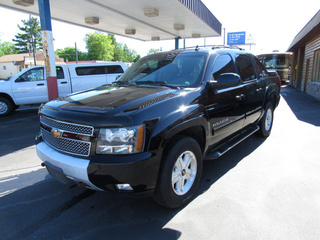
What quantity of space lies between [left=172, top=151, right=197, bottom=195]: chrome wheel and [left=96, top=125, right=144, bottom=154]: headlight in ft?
2.06

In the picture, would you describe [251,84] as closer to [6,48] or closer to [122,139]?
[122,139]

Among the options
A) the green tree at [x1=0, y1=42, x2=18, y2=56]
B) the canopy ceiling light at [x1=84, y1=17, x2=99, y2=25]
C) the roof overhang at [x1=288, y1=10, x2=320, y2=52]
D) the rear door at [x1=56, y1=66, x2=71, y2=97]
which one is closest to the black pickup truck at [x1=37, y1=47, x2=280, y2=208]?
the rear door at [x1=56, y1=66, x2=71, y2=97]

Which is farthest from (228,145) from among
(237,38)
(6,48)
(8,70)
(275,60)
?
(6,48)

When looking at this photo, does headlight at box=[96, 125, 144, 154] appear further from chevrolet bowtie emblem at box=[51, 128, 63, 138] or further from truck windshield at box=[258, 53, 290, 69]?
truck windshield at box=[258, 53, 290, 69]

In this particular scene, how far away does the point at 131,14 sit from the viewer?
38.7 ft

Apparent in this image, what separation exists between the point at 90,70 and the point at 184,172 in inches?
362

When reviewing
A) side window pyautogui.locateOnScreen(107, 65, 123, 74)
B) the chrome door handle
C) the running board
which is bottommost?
the running board

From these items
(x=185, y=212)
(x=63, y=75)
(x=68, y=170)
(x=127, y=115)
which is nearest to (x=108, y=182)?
(x=68, y=170)

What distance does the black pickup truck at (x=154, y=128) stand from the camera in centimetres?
224

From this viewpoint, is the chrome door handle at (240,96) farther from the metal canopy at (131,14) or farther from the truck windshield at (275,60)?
the truck windshield at (275,60)

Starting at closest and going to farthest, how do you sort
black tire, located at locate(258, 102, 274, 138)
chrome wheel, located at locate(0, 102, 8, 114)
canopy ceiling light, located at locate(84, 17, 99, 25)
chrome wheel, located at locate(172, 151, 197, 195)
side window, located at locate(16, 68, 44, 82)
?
chrome wheel, located at locate(172, 151, 197, 195)
black tire, located at locate(258, 102, 274, 138)
chrome wheel, located at locate(0, 102, 8, 114)
side window, located at locate(16, 68, 44, 82)
canopy ceiling light, located at locate(84, 17, 99, 25)

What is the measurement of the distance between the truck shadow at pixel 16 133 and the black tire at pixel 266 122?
5422 millimetres

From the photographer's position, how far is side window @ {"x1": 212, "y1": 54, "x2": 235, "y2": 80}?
11.4 feet

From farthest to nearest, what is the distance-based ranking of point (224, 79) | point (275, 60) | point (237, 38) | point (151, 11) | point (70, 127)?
1. point (237, 38)
2. point (275, 60)
3. point (151, 11)
4. point (224, 79)
5. point (70, 127)
